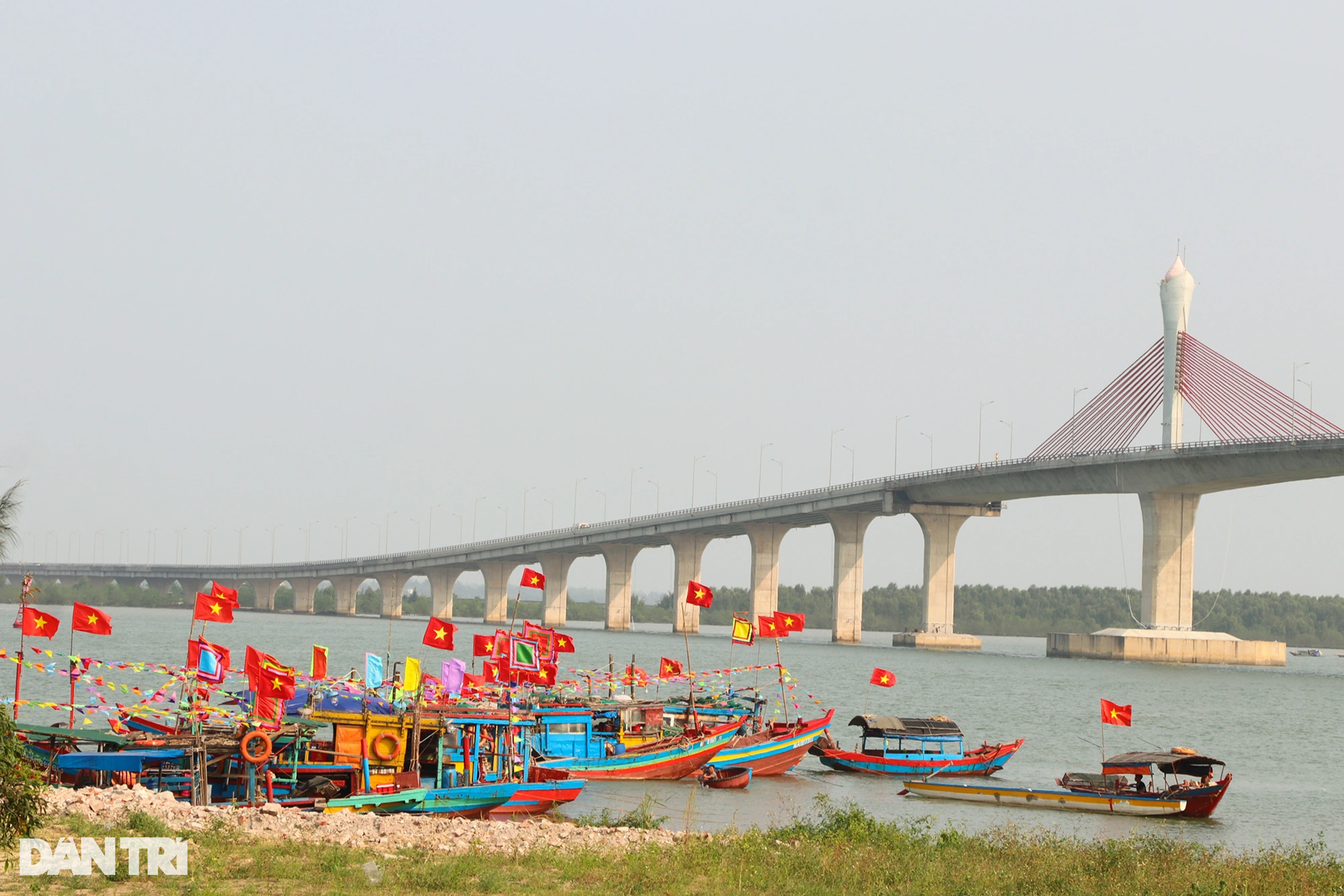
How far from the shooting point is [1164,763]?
2939cm

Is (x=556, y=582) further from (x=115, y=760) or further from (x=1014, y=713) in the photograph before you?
(x=115, y=760)

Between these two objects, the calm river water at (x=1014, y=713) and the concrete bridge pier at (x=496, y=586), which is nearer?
the calm river water at (x=1014, y=713)

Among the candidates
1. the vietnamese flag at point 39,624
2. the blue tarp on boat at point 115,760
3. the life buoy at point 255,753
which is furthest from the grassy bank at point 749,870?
the vietnamese flag at point 39,624

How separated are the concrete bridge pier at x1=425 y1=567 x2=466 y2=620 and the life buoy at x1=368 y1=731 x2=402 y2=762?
127 m

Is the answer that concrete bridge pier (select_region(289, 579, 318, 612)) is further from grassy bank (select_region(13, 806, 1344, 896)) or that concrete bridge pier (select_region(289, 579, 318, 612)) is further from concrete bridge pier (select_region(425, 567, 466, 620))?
grassy bank (select_region(13, 806, 1344, 896))

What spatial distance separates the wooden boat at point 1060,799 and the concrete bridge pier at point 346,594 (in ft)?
460

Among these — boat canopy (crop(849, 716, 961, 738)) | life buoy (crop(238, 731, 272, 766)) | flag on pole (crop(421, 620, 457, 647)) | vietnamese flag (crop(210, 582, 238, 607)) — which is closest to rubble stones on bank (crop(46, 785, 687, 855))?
life buoy (crop(238, 731, 272, 766))

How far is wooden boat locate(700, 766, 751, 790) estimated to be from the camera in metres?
31.8

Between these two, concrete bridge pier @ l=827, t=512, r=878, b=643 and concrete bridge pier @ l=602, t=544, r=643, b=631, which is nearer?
concrete bridge pier @ l=827, t=512, r=878, b=643

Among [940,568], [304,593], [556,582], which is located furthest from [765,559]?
[304,593]

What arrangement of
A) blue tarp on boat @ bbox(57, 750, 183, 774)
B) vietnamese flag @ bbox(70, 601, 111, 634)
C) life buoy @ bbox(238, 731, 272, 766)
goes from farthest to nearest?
vietnamese flag @ bbox(70, 601, 111, 634)
blue tarp on boat @ bbox(57, 750, 183, 774)
life buoy @ bbox(238, 731, 272, 766)

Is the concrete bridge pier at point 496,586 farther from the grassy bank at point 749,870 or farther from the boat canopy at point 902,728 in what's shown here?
the grassy bank at point 749,870

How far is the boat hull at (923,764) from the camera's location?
114ft

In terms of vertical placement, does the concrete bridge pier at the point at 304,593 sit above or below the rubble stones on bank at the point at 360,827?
below
